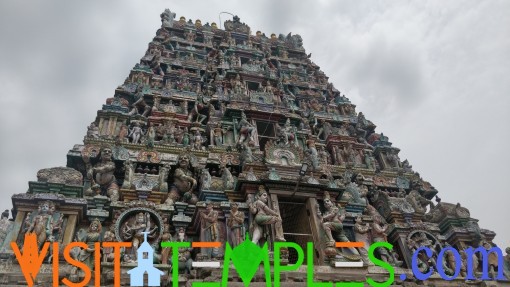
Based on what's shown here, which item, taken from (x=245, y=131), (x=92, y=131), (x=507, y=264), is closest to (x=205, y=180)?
(x=245, y=131)

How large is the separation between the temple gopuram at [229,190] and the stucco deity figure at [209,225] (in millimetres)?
27

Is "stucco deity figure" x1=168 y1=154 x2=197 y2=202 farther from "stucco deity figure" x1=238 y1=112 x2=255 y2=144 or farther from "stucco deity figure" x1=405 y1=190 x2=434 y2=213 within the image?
"stucco deity figure" x1=405 y1=190 x2=434 y2=213

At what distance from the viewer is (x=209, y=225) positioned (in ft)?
37.1

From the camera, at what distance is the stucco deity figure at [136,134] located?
14.6m

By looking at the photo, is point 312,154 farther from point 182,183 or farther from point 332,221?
point 182,183

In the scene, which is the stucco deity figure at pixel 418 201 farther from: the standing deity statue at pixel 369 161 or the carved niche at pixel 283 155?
the carved niche at pixel 283 155

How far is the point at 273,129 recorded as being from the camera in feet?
56.8

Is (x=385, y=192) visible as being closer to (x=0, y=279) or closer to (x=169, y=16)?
Answer: (x=0, y=279)

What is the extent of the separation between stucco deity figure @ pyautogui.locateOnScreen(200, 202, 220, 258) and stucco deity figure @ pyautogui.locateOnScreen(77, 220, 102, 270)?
2.47 meters

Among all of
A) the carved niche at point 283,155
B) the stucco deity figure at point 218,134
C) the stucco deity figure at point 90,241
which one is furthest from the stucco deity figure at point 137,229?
the stucco deity figure at point 218,134

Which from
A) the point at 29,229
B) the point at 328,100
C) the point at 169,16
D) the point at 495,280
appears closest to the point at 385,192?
the point at 495,280

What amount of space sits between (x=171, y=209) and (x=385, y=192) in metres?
7.47

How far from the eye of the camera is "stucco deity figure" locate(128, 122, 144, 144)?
577 inches

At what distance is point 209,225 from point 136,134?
5018 millimetres
